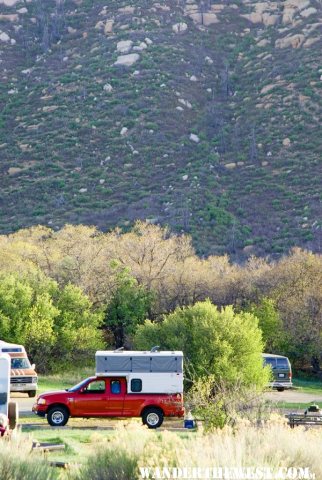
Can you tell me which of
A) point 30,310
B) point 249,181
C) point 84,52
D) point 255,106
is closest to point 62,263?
point 30,310

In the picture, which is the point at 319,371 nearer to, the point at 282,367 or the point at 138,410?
the point at 282,367

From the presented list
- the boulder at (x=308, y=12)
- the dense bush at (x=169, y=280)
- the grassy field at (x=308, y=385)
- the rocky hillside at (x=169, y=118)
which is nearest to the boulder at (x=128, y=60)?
the rocky hillside at (x=169, y=118)

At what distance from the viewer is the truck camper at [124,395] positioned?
22.8 metres

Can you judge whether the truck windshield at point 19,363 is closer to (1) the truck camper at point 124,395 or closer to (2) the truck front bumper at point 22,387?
(2) the truck front bumper at point 22,387

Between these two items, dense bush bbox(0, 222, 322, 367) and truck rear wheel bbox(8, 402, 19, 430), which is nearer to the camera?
truck rear wheel bbox(8, 402, 19, 430)

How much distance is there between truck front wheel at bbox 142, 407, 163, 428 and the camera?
22.6 m

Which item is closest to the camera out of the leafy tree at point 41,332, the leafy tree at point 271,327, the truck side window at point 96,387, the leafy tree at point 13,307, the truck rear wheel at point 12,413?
the truck rear wheel at point 12,413

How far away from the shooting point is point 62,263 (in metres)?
44.1

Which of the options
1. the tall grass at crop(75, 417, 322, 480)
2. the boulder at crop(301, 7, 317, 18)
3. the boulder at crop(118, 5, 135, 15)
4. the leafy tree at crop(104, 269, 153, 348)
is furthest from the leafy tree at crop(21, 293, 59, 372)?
the boulder at crop(301, 7, 317, 18)

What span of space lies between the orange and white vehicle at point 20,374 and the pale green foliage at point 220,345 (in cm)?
488

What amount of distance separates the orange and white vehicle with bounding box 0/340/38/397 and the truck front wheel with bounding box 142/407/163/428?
7802 mm

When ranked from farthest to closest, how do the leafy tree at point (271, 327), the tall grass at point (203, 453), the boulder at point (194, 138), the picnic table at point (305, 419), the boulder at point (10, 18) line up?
the boulder at point (10, 18)
the boulder at point (194, 138)
the leafy tree at point (271, 327)
the picnic table at point (305, 419)
the tall grass at point (203, 453)

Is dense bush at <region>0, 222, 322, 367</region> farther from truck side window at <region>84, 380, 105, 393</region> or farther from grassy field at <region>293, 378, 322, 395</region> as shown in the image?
truck side window at <region>84, 380, 105, 393</region>

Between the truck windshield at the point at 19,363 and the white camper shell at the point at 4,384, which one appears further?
the truck windshield at the point at 19,363
